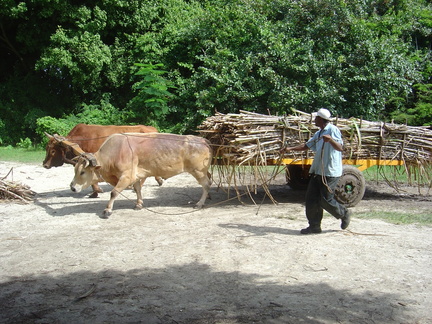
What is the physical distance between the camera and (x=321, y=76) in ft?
47.9

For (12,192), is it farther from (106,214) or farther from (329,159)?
(329,159)

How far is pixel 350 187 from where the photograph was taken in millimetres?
8062

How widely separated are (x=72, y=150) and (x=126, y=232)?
3326 millimetres

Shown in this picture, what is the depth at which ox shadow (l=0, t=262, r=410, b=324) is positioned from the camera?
13.0ft

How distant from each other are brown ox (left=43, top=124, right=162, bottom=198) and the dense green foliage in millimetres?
5877

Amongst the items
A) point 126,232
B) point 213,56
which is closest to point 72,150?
point 126,232

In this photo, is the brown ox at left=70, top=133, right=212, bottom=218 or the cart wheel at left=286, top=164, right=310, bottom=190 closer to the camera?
the brown ox at left=70, top=133, right=212, bottom=218

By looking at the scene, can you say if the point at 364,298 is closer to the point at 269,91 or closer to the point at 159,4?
the point at 269,91

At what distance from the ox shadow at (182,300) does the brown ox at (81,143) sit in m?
4.79

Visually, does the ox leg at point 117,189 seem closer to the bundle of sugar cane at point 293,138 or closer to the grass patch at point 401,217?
the bundle of sugar cane at point 293,138

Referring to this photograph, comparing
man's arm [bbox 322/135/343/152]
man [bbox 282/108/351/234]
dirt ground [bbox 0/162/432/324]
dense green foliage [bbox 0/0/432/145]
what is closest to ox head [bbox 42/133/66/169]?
dirt ground [bbox 0/162/432/324]

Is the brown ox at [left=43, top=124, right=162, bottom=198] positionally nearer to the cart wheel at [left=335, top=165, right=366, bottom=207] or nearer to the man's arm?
the cart wheel at [left=335, top=165, right=366, bottom=207]

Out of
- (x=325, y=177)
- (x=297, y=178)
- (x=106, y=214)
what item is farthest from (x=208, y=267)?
(x=297, y=178)

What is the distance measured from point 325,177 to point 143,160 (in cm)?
358
